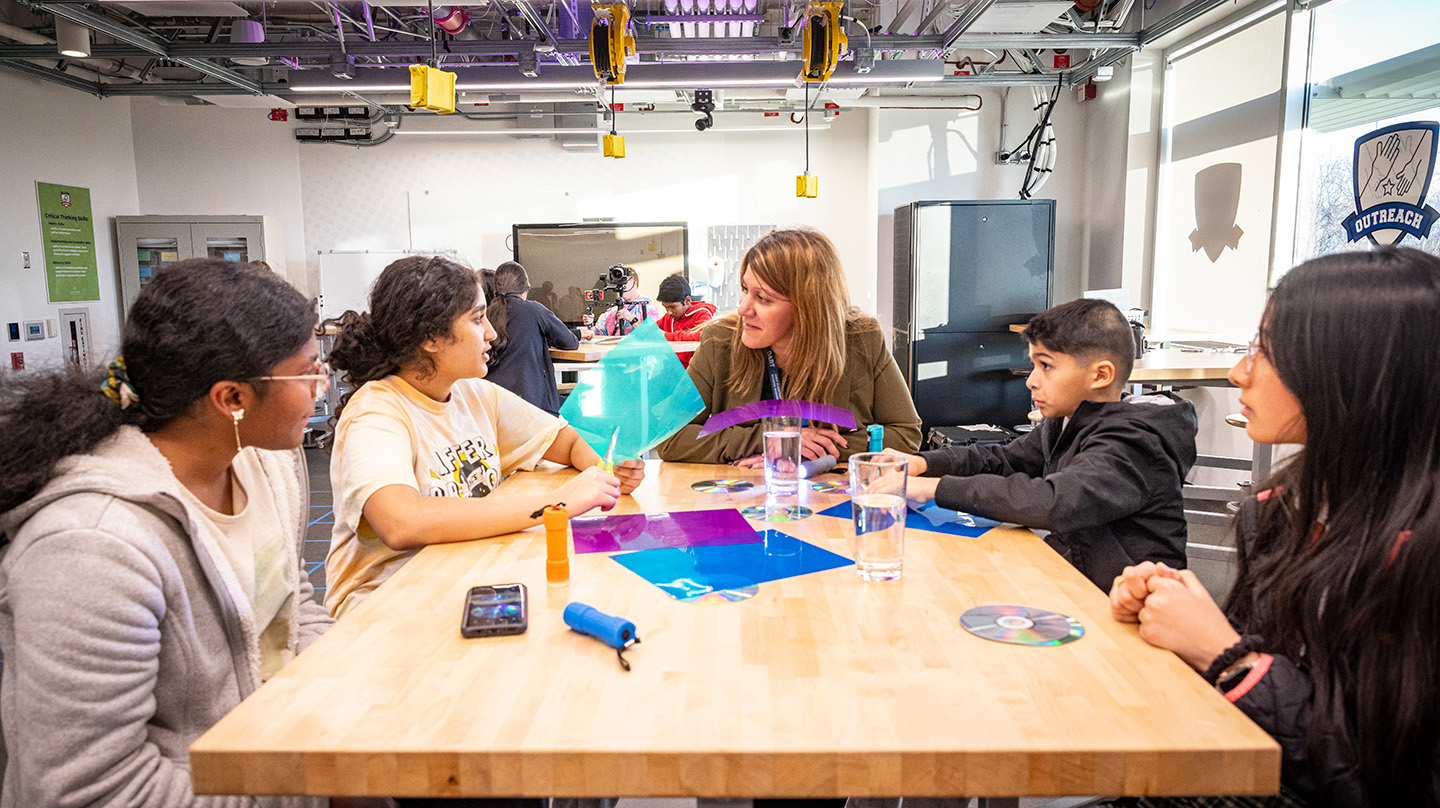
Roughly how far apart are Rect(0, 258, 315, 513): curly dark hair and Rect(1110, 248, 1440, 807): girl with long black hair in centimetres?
124

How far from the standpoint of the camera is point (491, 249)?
8.77 m

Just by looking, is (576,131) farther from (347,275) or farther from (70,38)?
(70,38)

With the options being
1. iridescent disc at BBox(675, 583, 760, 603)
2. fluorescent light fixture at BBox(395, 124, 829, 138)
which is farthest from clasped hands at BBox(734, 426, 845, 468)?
fluorescent light fixture at BBox(395, 124, 829, 138)

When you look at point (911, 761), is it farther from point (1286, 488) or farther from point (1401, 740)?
point (1286, 488)

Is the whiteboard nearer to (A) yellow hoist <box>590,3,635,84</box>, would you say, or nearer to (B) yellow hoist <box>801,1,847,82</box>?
(A) yellow hoist <box>590,3,635,84</box>

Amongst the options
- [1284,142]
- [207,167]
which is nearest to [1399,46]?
[1284,142]

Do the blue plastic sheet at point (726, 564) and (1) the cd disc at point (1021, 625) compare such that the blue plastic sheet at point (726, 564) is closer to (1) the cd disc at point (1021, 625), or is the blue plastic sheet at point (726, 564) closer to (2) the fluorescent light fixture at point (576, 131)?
(1) the cd disc at point (1021, 625)

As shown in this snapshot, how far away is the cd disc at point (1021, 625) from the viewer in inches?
44.4

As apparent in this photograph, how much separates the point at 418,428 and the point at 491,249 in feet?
23.8

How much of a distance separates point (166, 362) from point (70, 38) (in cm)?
558

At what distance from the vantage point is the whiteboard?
847 cm

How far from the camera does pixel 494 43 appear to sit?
596cm

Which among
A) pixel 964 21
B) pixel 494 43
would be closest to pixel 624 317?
pixel 494 43

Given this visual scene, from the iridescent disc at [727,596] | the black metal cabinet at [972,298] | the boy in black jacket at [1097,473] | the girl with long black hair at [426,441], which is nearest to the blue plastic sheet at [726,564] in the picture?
the iridescent disc at [727,596]
